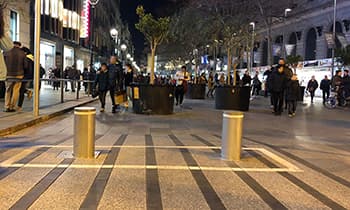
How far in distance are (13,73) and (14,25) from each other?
15655 mm

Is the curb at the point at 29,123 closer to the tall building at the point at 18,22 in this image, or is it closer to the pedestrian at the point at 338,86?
the tall building at the point at 18,22

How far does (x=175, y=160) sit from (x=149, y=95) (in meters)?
8.03

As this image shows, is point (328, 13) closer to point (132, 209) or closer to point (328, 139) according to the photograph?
point (328, 139)

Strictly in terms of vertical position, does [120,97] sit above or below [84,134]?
above

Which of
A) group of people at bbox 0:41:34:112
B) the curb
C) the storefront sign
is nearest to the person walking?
group of people at bbox 0:41:34:112

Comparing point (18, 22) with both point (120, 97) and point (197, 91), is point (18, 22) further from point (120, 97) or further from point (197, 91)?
point (120, 97)

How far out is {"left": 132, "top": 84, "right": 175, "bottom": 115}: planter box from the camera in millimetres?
15359

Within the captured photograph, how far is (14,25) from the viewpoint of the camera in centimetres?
2802

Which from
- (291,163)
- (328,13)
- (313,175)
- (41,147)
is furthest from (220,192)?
(328,13)

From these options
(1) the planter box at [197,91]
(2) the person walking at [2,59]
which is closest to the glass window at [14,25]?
(2) the person walking at [2,59]

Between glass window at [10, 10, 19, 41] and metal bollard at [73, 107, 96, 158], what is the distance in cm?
2172

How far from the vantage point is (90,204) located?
16.4 feet

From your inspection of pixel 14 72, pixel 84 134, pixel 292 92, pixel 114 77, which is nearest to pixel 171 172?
pixel 84 134

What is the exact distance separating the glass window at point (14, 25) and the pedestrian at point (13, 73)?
14666 mm
